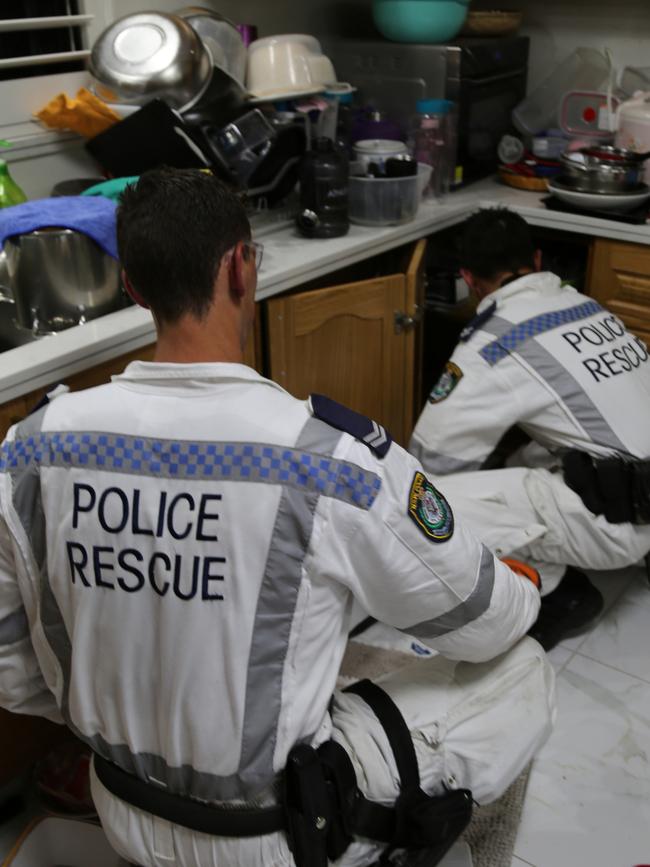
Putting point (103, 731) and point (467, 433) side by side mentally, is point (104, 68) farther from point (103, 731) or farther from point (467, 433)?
point (103, 731)

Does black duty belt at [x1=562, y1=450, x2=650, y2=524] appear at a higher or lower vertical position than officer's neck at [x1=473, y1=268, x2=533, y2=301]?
lower

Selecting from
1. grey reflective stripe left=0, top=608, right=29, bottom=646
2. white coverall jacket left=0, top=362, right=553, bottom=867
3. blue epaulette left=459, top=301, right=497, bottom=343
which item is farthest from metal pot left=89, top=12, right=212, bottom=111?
grey reflective stripe left=0, top=608, right=29, bottom=646

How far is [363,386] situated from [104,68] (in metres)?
0.94

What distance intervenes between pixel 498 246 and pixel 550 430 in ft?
1.45

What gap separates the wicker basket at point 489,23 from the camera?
2.67 m

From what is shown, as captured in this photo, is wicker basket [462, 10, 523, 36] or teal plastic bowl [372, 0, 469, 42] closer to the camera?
teal plastic bowl [372, 0, 469, 42]

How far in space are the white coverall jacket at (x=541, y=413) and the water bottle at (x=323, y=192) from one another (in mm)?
423

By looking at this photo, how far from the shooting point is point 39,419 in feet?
3.44

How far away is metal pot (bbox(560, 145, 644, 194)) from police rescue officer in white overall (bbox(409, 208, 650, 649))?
53 cm

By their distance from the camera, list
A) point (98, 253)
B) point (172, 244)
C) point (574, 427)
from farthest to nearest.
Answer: point (574, 427)
point (98, 253)
point (172, 244)

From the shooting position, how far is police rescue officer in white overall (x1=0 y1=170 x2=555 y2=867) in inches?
38.9

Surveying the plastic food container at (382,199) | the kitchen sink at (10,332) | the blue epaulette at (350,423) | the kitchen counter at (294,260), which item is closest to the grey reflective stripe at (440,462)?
the kitchen counter at (294,260)

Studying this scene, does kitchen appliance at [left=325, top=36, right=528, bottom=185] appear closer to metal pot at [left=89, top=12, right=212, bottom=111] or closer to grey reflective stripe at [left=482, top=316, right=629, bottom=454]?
metal pot at [left=89, top=12, right=212, bottom=111]

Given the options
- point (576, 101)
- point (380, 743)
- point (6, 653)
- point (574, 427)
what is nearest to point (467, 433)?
point (574, 427)
